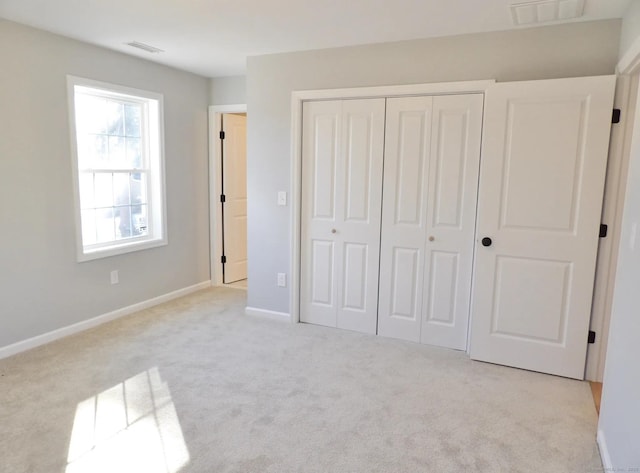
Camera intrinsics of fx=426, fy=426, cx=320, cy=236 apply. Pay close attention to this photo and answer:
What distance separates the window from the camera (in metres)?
3.66

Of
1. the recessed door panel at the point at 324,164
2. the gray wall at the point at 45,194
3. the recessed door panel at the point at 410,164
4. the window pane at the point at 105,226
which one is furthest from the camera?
the window pane at the point at 105,226

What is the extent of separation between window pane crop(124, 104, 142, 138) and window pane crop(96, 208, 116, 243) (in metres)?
0.80

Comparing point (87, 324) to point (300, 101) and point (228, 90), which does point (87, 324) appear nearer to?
point (300, 101)

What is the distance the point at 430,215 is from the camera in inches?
132

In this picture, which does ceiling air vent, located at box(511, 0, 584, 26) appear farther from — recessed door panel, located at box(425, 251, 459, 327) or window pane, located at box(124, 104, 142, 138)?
window pane, located at box(124, 104, 142, 138)

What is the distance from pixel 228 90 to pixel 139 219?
1.73 meters

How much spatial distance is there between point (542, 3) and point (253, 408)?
9.57 ft

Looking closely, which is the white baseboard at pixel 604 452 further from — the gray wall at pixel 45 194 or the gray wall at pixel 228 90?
the gray wall at pixel 228 90

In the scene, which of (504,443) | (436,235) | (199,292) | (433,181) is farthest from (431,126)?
(199,292)

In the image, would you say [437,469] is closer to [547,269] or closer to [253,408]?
[253,408]

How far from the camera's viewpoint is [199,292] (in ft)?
16.1

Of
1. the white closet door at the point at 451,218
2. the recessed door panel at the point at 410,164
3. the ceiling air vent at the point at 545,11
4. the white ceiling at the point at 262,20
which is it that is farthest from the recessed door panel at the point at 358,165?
the ceiling air vent at the point at 545,11

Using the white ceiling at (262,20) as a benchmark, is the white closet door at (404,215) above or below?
below

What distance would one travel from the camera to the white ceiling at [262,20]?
2.62 meters
